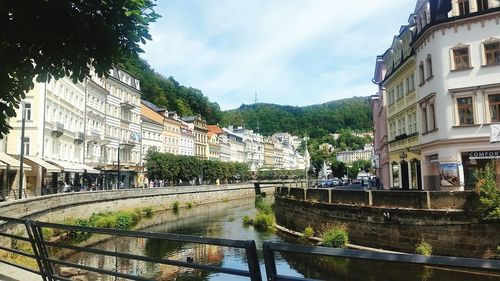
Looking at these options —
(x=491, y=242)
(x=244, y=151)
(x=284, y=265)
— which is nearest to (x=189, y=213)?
(x=284, y=265)

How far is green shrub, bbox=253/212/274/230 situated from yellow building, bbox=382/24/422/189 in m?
10.7

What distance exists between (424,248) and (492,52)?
12.4m

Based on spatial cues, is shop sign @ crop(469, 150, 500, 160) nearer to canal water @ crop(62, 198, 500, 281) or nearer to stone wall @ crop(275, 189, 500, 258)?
stone wall @ crop(275, 189, 500, 258)

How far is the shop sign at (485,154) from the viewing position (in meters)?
24.3

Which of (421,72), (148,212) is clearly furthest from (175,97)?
(421,72)

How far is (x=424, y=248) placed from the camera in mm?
18703

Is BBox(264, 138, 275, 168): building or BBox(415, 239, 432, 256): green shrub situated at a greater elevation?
BBox(264, 138, 275, 168): building

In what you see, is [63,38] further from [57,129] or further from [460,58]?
[57,129]

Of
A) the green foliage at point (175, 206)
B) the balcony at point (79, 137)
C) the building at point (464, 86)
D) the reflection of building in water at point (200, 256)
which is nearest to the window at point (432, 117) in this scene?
the building at point (464, 86)

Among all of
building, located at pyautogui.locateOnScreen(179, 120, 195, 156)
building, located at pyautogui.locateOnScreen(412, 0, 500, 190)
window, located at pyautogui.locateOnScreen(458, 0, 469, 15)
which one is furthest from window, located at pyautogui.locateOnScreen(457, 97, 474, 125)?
building, located at pyautogui.locateOnScreen(179, 120, 195, 156)

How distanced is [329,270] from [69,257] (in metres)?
13.8

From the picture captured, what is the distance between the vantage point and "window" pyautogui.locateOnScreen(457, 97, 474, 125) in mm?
24812

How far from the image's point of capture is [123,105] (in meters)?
67.3

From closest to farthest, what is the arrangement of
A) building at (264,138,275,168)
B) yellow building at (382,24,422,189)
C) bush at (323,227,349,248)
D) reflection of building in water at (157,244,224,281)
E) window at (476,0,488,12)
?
1. reflection of building in water at (157,244,224,281)
2. bush at (323,227,349,248)
3. window at (476,0,488,12)
4. yellow building at (382,24,422,189)
5. building at (264,138,275,168)
